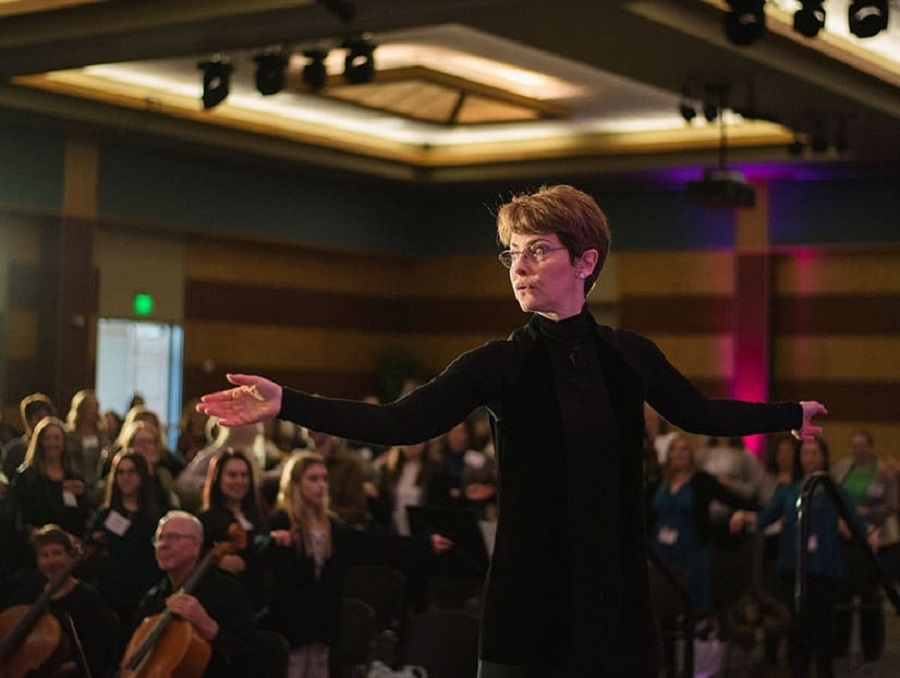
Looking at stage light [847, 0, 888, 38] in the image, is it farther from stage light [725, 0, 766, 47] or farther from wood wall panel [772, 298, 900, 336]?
wood wall panel [772, 298, 900, 336]

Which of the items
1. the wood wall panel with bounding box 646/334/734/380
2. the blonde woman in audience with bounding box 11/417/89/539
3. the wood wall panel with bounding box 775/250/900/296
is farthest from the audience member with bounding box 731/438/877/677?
the wood wall panel with bounding box 646/334/734/380

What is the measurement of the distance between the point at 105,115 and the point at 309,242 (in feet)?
11.2

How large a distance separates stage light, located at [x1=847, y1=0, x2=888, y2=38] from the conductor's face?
5602 mm

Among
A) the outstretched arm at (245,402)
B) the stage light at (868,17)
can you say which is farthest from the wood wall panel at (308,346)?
the outstretched arm at (245,402)

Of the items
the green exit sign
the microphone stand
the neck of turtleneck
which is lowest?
the microphone stand

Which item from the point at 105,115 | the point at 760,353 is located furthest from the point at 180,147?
the point at 760,353

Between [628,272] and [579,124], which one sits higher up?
[579,124]

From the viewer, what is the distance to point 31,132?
12.5 m

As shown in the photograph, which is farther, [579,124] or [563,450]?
[579,124]

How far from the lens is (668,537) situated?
8.27 meters

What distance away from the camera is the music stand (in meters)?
7.36

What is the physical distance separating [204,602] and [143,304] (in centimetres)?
845

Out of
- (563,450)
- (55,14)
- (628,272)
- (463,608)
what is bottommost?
(463,608)

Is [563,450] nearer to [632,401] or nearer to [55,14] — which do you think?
[632,401]
